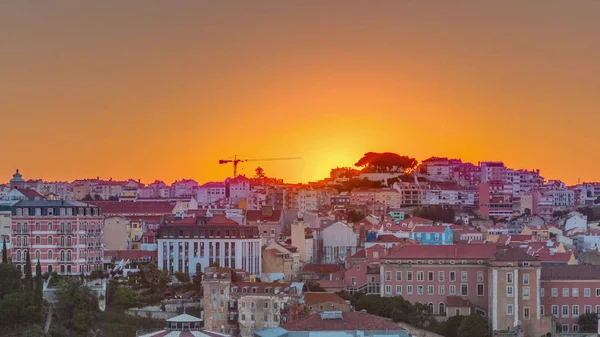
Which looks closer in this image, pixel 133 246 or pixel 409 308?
pixel 409 308

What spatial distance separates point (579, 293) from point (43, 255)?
23.0 metres

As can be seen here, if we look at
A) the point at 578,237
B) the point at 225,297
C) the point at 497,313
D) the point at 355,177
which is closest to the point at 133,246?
the point at 225,297

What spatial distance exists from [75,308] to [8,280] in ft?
9.65

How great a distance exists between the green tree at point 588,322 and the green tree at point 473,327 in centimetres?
444

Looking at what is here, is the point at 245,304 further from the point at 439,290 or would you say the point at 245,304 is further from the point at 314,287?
the point at 439,290

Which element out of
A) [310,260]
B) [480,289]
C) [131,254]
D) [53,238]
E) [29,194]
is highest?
[29,194]

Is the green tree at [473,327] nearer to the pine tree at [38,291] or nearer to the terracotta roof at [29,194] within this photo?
the pine tree at [38,291]

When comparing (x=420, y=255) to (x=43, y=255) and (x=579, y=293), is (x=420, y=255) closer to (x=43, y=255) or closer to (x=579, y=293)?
(x=579, y=293)

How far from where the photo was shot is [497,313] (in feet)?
166

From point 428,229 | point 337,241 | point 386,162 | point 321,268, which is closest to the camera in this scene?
point 321,268

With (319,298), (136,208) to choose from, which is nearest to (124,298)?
(319,298)

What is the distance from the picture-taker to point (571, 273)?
52.6 metres

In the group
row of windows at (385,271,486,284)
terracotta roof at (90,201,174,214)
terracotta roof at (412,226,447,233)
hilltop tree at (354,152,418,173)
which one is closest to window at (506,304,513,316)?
row of windows at (385,271,486,284)

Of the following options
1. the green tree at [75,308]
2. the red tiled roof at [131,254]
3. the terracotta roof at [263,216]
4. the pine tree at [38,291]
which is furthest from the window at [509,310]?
the terracotta roof at [263,216]
